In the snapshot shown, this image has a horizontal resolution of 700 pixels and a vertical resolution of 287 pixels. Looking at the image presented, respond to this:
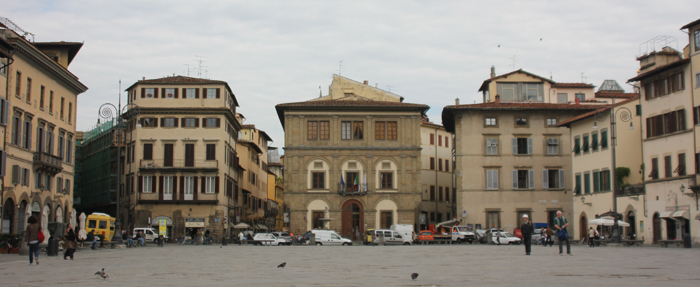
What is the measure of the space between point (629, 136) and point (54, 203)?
38.7 meters

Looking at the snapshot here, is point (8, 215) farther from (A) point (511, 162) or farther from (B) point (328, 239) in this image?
(A) point (511, 162)

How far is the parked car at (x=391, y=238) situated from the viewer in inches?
2212

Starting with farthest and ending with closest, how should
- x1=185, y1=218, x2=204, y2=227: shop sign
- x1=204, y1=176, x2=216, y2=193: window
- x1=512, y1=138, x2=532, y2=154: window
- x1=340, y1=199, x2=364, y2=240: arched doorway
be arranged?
x1=204, y1=176, x2=216, y2=193: window < x1=185, y1=218, x2=204, y2=227: shop sign < x1=340, y1=199, x2=364, y2=240: arched doorway < x1=512, y1=138, x2=532, y2=154: window

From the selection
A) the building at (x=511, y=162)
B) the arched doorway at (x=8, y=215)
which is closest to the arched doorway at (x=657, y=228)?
the building at (x=511, y=162)

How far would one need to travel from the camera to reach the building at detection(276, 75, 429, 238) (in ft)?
213

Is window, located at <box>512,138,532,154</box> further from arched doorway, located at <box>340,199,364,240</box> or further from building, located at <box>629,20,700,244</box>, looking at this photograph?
building, located at <box>629,20,700,244</box>

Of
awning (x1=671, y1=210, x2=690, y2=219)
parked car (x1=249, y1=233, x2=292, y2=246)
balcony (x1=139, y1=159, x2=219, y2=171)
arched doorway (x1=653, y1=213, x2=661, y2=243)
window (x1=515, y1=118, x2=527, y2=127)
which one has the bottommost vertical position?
parked car (x1=249, y1=233, x2=292, y2=246)

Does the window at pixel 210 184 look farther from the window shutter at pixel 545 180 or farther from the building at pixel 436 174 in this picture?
the window shutter at pixel 545 180

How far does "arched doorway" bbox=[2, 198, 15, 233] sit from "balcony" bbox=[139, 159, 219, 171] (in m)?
24.3

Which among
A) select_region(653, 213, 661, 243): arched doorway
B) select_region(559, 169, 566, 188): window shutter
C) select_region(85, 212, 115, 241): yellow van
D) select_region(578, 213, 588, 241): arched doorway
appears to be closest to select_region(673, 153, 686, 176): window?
select_region(653, 213, 661, 243): arched doorway

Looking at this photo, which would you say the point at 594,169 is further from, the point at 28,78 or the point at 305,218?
the point at 28,78

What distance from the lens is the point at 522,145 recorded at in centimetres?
6450

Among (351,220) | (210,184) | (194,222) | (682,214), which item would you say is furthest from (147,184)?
(682,214)

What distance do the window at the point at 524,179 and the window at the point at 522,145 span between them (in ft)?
5.60
